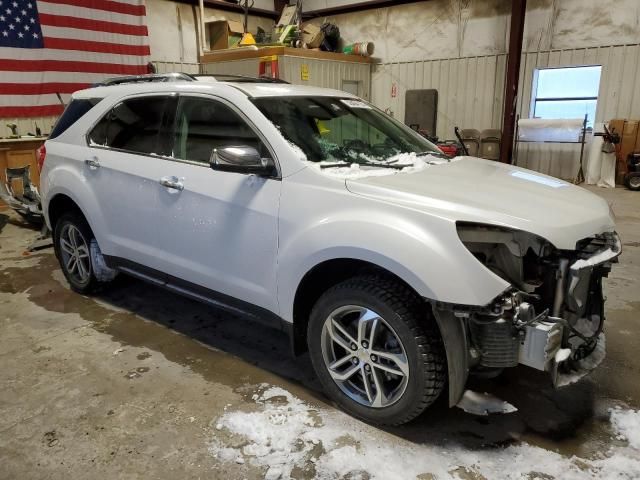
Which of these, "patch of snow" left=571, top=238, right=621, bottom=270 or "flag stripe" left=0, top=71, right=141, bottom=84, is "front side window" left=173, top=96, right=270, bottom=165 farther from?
"flag stripe" left=0, top=71, right=141, bottom=84

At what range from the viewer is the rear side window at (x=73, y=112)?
11.3 ft

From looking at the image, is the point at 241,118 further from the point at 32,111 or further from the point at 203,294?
the point at 32,111

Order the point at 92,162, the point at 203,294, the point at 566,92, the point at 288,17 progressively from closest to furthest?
the point at 203,294
the point at 92,162
the point at 566,92
the point at 288,17

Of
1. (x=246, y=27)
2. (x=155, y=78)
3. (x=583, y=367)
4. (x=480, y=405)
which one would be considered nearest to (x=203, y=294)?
(x=155, y=78)

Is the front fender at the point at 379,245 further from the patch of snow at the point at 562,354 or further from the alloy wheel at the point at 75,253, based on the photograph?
the alloy wheel at the point at 75,253

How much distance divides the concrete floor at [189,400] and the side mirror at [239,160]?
1.17m

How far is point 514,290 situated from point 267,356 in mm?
1600

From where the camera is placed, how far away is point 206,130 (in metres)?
2.77

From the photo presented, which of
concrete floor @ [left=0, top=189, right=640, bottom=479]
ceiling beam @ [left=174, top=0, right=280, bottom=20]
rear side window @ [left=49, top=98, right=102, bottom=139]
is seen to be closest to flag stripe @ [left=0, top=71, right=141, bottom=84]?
ceiling beam @ [left=174, top=0, right=280, bottom=20]

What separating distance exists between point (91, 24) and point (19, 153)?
8.24 ft

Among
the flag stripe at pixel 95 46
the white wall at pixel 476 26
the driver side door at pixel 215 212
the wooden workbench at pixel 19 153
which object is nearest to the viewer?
the driver side door at pixel 215 212

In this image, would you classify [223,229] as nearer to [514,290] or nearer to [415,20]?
[514,290]

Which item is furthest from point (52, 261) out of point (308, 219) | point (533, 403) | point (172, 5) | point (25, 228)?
point (172, 5)

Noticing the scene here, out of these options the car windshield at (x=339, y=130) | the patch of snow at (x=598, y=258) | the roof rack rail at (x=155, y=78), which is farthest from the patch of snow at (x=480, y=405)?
the roof rack rail at (x=155, y=78)
